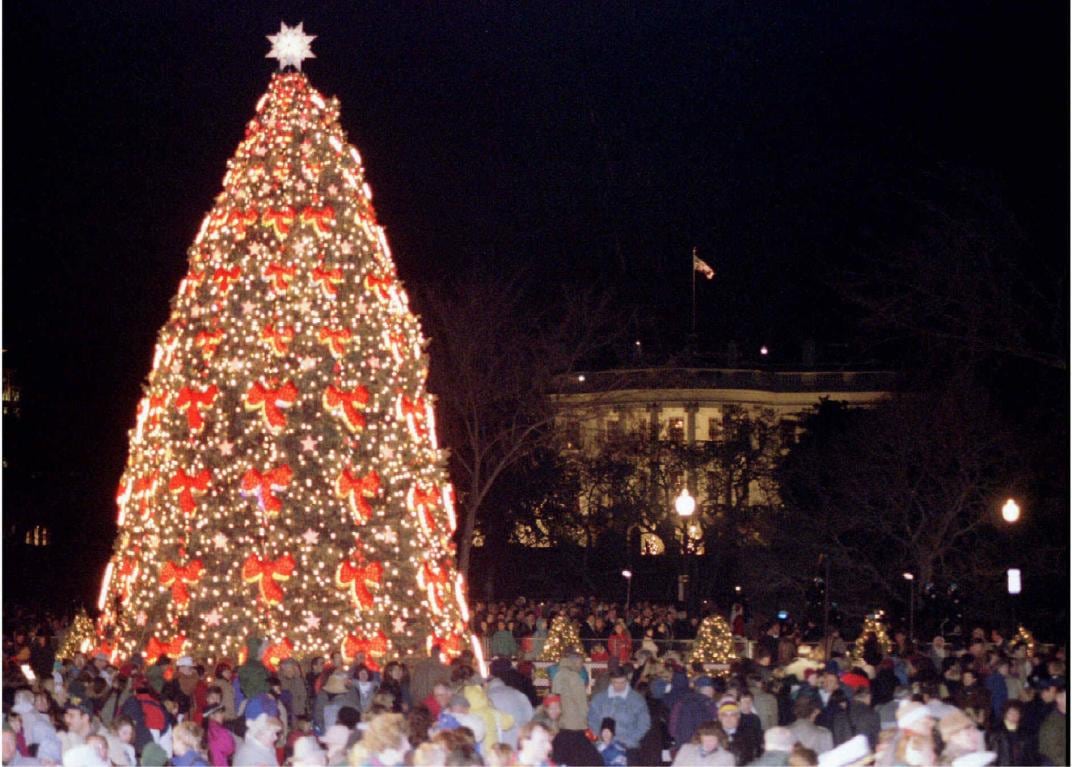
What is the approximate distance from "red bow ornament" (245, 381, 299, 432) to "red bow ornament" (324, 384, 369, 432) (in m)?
0.47

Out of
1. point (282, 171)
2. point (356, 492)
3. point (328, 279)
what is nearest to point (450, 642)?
point (356, 492)

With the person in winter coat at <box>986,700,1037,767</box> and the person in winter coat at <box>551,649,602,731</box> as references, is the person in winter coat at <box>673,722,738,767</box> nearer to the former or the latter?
the person in winter coat at <box>986,700,1037,767</box>

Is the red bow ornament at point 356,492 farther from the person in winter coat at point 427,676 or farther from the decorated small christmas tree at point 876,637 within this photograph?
the decorated small christmas tree at point 876,637

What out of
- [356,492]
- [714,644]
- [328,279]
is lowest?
[714,644]

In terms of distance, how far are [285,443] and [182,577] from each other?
2.33 metres

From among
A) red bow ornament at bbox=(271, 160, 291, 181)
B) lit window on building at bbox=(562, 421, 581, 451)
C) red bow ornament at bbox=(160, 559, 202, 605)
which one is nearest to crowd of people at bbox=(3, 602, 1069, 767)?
red bow ornament at bbox=(160, 559, 202, 605)

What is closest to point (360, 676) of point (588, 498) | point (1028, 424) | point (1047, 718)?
point (1047, 718)

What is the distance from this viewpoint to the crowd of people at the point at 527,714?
12055 millimetres

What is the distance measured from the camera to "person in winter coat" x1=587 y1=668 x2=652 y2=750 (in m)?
18.1

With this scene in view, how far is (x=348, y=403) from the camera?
1043 inches

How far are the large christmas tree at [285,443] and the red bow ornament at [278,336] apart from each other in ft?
0.06

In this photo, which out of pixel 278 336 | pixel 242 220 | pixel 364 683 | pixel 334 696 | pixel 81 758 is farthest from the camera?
pixel 242 220

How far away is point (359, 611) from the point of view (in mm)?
26516

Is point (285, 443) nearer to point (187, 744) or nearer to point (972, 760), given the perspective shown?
point (187, 744)
